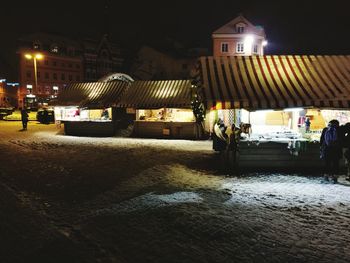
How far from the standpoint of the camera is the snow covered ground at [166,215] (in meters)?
Result: 5.63

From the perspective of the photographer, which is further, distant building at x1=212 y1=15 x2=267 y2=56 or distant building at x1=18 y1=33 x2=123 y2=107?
distant building at x1=18 y1=33 x2=123 y2=107

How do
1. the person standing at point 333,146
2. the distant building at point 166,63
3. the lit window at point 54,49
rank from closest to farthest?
the person standing at point 333,146
the distant building at point 166,63
the lit window at point 54,49

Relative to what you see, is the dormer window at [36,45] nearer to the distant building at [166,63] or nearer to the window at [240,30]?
the distant building at [166,63]

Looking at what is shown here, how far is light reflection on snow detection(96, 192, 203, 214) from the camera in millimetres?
7914

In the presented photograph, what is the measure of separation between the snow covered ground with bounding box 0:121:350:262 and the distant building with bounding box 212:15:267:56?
34.2m

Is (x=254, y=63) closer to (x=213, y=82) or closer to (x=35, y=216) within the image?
(x=213, y=82)

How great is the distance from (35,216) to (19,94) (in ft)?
211

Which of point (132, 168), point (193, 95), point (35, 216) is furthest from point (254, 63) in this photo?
point (35, 216)

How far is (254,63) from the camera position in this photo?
48.4 feet

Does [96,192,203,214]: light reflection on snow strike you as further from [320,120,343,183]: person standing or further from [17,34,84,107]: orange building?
[17,34,84,107]: orange building

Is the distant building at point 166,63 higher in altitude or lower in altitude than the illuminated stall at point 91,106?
higher

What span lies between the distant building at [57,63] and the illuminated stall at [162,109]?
138 feet

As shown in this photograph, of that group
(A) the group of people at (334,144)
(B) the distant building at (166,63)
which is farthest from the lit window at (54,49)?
(A) the group of people at (334,144)

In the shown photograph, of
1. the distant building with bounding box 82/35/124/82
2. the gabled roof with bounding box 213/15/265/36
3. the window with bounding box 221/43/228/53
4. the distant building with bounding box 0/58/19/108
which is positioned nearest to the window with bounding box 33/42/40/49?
the distant building with bounding box 0/58/19/108
